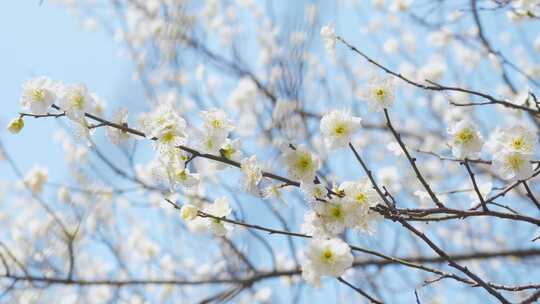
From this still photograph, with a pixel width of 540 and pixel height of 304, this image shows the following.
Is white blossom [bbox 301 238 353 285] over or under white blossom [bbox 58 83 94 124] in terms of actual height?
under

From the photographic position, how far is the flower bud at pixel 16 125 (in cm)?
183

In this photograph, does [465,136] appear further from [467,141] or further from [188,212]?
[188,212]

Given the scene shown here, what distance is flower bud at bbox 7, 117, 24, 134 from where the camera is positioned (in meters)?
1.83

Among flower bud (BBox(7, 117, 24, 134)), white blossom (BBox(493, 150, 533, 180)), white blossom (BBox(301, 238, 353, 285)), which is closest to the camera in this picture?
white blossom (BBox(301, 238, 353, 285))

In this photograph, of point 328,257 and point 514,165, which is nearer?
point 328,257

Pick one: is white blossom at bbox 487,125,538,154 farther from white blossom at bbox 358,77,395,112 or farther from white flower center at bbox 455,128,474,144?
white blossom at bbox 358,77,395,112

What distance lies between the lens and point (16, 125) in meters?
1.84

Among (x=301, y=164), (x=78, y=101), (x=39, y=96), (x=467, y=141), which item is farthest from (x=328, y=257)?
(x=39, y=96)

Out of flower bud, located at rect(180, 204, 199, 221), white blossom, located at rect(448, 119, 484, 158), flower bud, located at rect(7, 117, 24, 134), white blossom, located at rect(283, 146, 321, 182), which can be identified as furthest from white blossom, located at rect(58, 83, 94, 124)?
white blossom, located at rect(448, 119, 484, 158)

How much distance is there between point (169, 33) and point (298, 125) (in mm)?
1085

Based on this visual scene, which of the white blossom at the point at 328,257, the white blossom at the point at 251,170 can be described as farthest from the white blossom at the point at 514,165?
the white blossom at the point at 251,170

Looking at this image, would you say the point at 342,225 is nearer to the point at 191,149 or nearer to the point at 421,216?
the point at 421,216

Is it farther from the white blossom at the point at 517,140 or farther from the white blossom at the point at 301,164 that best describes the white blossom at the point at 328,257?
the white blossom at the point at 517,140

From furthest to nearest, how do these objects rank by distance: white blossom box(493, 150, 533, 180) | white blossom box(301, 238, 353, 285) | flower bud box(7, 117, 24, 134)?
flower bud box(7, 117, 24, 134), white blossom box(493, 150, 533, 180), white blossom box(301, 238, 353, 285)
